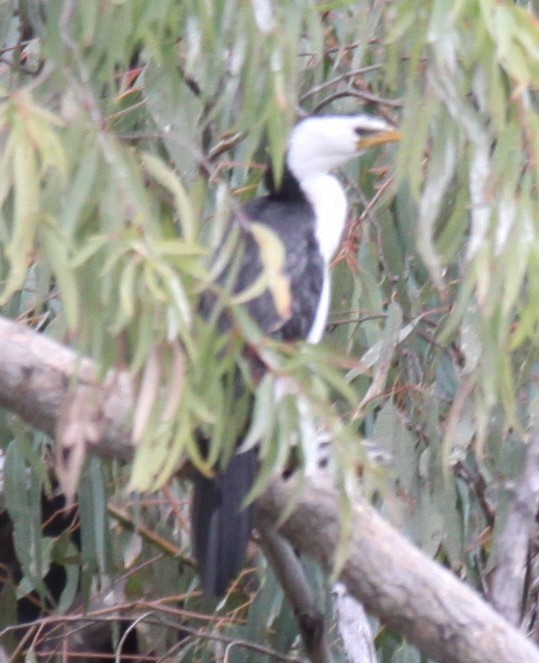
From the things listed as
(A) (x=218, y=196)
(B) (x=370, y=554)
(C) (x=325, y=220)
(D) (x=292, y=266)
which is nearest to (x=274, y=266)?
(A) (x=218, y=196)

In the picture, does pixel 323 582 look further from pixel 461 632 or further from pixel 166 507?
pixel 461 632

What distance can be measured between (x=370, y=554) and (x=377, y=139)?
0.79 meters

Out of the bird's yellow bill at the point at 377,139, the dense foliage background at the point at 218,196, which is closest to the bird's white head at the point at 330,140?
the bird's yellow bill at the point at 377,139

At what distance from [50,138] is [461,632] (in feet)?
2.53

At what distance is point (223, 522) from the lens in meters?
1.73

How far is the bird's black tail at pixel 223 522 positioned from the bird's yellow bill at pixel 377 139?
26.4 inches

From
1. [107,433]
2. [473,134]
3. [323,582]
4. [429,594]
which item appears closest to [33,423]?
[107,433]

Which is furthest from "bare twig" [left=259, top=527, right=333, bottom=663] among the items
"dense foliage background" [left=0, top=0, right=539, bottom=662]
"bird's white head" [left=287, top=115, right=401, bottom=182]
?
"bird's white head" [left=287, top=115, right=401, bottom=182]

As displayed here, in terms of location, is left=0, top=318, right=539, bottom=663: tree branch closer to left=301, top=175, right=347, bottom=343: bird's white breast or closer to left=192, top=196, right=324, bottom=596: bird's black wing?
left=192, top=196, right=324, bottom=596: bird's black wing

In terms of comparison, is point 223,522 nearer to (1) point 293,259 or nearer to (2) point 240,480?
(2) point 240,480

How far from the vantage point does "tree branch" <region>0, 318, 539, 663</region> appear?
5.27 ft

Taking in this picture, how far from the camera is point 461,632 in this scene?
1.65 m

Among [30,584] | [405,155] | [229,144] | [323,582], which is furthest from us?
[30,584]

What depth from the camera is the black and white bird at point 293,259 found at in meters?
1.73
